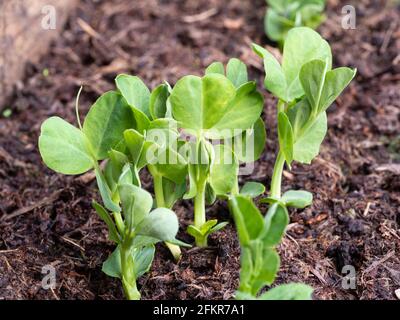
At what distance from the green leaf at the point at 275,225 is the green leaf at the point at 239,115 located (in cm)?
30

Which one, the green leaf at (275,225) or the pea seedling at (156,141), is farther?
the pea seedling at (156,141)

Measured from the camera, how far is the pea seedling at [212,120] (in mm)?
1360

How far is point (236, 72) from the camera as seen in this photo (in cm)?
151

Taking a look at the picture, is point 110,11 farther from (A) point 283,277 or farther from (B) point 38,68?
(A) point 283,277

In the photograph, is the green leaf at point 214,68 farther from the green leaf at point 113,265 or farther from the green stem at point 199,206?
the green leaf at point 113,265

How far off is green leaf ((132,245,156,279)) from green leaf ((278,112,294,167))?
0.36 m

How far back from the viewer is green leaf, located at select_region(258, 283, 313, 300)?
1229mm

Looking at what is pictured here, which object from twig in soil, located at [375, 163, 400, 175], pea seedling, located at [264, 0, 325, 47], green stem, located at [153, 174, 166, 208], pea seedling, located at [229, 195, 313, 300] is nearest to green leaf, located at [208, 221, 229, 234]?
green stem, located at [153, 174, 166, 208]

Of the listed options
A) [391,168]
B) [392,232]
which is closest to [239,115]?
[392,232]

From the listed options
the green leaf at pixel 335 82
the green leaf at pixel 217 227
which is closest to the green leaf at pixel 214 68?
the green leaf at pixel 335 82

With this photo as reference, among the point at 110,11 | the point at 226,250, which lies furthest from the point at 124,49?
the point at 226,250

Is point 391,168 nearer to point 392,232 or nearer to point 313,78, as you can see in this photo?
point 392,232

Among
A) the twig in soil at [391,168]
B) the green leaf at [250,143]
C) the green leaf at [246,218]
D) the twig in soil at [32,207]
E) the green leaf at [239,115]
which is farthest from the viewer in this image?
the twig in soil at [391,168]

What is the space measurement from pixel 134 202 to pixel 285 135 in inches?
14.7
